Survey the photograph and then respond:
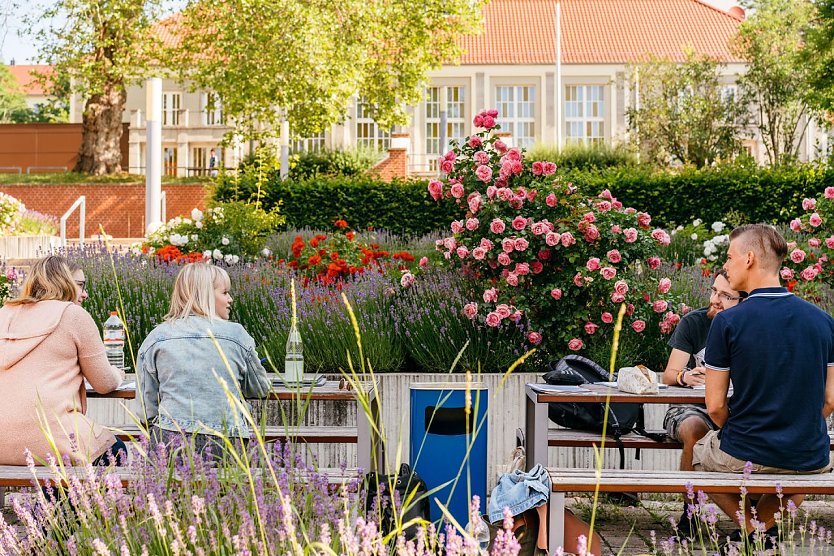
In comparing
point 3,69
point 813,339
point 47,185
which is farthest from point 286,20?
point 3,69

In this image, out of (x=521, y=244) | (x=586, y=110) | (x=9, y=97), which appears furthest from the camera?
(x=9, y=97)

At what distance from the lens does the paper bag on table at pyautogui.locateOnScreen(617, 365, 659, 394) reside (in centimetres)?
506

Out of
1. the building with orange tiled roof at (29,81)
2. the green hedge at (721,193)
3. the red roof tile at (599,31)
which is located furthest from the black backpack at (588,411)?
the building with orange tiled roof at (29,81)

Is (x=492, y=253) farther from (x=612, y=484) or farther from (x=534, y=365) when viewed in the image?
(x=612, y=484)

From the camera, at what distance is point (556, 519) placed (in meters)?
4.32

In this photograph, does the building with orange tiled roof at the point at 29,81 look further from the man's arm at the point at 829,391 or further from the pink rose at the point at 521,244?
the man's arm at the point at 829,391

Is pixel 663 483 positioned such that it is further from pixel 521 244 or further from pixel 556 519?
pixel 521 244

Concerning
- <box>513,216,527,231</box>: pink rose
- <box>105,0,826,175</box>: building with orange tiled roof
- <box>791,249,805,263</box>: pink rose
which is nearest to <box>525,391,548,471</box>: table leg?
<box>513,216,527,231</box>: pink rose

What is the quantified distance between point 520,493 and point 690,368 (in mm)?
1951

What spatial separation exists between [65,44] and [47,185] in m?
4.28

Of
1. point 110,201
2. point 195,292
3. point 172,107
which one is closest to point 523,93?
point 172,107

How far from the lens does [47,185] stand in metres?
30.3

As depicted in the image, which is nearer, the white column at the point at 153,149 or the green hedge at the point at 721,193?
the white column at the point at 153,149

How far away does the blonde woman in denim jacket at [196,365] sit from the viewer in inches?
176
